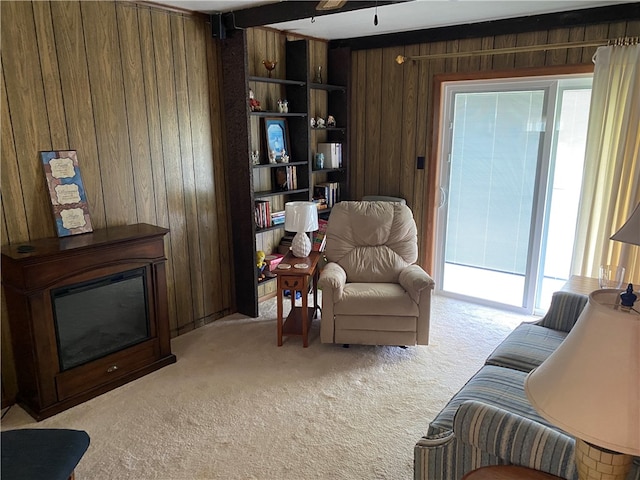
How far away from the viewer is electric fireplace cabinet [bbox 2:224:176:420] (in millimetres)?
2561

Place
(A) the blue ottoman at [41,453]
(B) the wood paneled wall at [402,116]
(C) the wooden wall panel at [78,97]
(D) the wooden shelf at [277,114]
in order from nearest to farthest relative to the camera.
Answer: (A) the blue ottoman at [41,453]
(C) the wooden wall panel at [78,97]
(D) the wooden shelf at [277,114]
(B) the wood paneled wall at [402,116]

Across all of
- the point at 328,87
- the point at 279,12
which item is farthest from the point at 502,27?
the point at 279,12

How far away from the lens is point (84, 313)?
280cm

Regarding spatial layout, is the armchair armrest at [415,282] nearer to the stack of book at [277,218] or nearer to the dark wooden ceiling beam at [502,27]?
the stack of book at [277,218]

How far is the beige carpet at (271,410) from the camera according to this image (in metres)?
2.30

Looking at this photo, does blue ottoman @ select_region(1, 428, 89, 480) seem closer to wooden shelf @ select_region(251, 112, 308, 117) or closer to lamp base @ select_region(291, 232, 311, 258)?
lamp base @ select_region(291, 232, 311, 258)

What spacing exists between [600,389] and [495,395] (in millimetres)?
1077

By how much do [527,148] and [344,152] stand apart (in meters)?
1.81

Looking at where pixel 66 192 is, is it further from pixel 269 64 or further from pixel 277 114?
pixel 269 64

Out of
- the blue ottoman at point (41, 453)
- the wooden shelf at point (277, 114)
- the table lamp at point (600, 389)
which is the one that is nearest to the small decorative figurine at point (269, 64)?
the wooden shelf at point (277, 114)

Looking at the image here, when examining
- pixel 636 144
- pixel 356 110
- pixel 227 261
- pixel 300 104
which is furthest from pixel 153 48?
pixel 636 144

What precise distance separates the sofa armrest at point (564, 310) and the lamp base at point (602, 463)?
1.67 meters

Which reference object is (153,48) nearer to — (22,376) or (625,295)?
(22,376)

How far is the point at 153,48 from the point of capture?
10.7 feet
